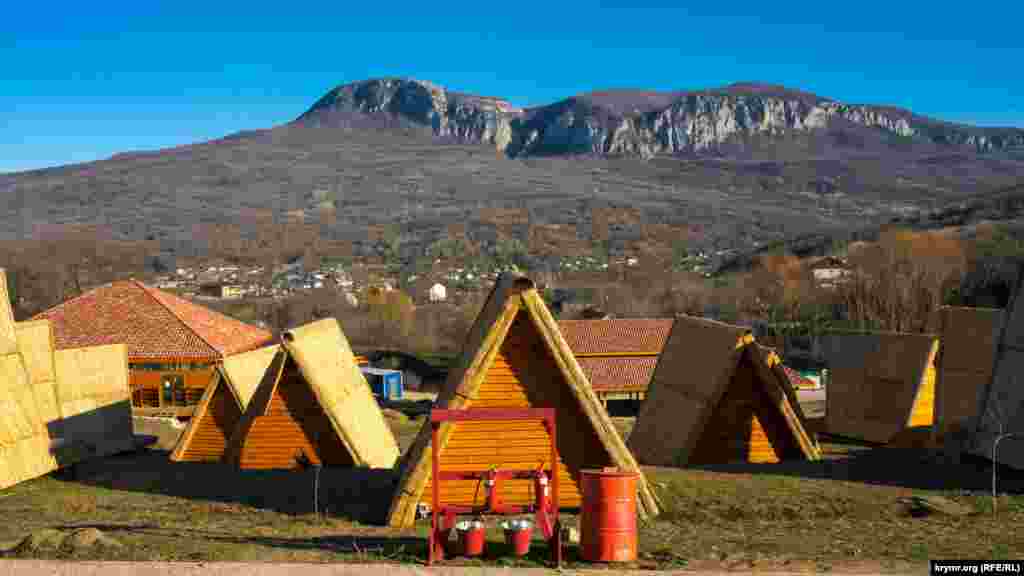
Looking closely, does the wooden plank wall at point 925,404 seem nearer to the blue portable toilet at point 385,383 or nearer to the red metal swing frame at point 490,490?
the red metal swing frame at point 490,490

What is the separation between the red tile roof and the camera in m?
47.5

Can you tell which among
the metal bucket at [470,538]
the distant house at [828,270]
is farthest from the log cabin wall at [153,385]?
the distant house at [828,270]

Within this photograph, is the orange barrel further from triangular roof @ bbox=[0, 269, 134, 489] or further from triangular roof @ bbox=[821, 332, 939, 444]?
triangular roof @ bbox=[821, 332, 939, 444]

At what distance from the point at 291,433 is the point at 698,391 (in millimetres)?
7525

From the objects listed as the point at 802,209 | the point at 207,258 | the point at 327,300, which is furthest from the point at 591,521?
the point at 802,209

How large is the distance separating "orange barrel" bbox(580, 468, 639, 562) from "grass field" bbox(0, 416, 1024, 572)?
0.33 meters

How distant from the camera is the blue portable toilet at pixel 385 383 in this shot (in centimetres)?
5316

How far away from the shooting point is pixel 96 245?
12500 centimetres

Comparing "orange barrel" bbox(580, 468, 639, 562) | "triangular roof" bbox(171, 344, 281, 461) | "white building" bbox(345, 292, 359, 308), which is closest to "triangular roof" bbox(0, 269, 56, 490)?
"triangular roof" bbox(171, 344, 281, 461)

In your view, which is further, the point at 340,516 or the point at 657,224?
the point at 657,224

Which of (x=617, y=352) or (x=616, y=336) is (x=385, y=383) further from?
(x=617, y=352)

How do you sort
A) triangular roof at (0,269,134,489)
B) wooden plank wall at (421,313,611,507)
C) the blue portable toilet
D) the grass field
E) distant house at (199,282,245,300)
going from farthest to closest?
distant house at (199,282,245,300)
the blue portable toilet
triangular roof at (0,269,134,489)
wooden plank wall at (421,313,611,507)
the grass field

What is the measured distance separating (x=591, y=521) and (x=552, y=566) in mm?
676

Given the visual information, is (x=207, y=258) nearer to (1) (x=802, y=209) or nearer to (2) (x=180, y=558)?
(1) (x=802, y=209)
